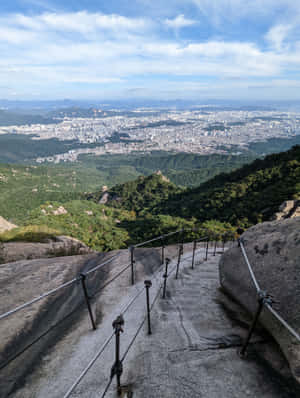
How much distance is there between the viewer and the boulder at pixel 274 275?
339 centimetres

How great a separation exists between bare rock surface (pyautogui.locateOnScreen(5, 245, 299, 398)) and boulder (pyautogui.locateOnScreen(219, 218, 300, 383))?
12.7 inches

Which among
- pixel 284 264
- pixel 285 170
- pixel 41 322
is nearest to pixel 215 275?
pixel 284 264

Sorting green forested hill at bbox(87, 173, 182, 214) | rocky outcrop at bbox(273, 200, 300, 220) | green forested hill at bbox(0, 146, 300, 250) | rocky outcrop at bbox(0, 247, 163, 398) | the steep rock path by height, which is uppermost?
the steep rock path

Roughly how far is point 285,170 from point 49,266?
36405 mm

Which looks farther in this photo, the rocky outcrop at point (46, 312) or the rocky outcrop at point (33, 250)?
the rocky outcrop at point (33, 250)

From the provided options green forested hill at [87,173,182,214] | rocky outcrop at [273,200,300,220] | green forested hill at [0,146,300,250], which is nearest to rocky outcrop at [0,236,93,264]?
green forested hill at [0,146,300,250]

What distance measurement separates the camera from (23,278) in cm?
661

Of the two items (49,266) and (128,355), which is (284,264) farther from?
(49,266)

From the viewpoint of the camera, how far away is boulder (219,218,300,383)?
3393 millimetres

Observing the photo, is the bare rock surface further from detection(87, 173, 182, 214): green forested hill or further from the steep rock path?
detection(87, 173, 182, 214): green forested hill

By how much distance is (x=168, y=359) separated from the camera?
3.40 m

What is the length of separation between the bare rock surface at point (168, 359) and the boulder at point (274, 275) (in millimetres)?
322

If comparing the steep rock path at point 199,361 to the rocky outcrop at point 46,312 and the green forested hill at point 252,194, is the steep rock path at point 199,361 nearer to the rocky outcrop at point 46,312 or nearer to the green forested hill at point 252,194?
the rocky outcrop at point 46,312

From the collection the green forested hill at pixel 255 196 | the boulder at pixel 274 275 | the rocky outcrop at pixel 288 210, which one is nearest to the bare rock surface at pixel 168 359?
the boulder at pixel 274 275
